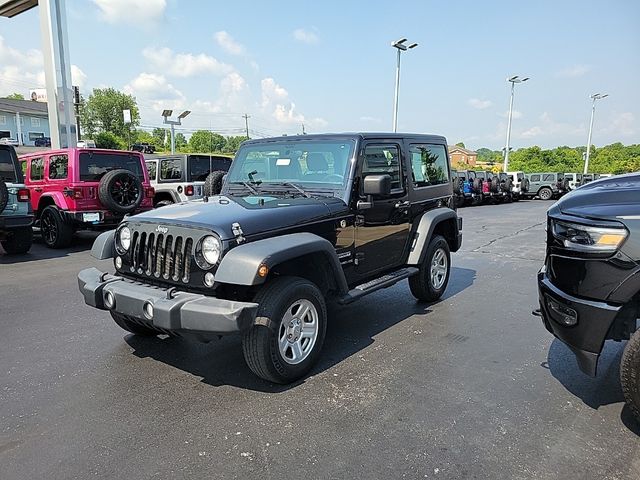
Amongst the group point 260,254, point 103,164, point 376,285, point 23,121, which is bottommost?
point 376,285

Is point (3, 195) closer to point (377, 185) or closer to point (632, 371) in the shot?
point (377, 185)

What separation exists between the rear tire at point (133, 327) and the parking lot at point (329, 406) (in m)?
0.08

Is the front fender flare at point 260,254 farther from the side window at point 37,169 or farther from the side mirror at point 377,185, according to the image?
the side window at point 37,169

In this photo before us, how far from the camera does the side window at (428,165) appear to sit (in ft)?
17.4

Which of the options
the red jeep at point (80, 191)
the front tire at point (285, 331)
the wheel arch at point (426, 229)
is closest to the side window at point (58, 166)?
the red jeep at point (80, 191)

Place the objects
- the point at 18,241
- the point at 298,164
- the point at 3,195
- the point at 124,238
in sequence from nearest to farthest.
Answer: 1. the point at 124,238
2. the point at 298,164
3. the point at 3,195
4. the point at 18,241

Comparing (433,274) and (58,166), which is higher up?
(58,166)

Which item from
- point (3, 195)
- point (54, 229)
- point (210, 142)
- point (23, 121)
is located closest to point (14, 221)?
point (3, 195)

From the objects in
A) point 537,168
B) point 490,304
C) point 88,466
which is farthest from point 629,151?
point 88,466

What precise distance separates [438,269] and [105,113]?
7647 cm

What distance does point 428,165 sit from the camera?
5652 millimetres

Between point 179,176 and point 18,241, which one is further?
point 179,176

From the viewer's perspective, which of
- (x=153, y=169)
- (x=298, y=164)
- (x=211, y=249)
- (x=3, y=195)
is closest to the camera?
(x=211, y=249)

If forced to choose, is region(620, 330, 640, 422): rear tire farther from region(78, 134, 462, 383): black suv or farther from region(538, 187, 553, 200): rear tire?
region(538, 187, 553, 200): rear tire
